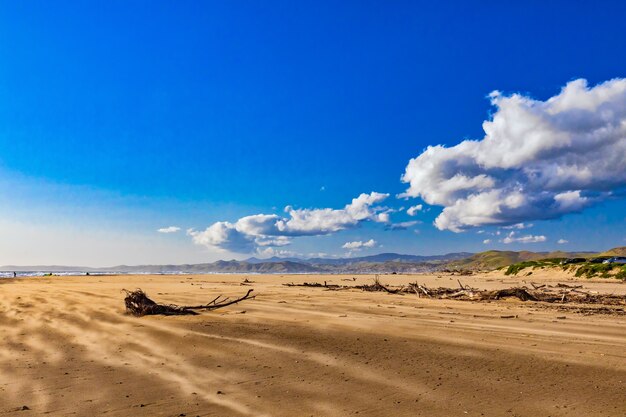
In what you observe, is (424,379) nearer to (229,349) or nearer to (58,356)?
(229,349)

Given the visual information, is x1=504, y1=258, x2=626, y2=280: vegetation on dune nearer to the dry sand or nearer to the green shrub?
the green shrub

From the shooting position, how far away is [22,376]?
241 inches

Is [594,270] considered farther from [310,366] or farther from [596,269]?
[310,366]

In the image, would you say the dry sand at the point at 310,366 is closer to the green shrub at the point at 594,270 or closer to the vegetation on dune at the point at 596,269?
the vegetation on dune at the point at 596,269

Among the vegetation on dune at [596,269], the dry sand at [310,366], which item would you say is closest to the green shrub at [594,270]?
the vegetation on dune at [596,269]

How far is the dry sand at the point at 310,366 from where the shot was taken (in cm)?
495

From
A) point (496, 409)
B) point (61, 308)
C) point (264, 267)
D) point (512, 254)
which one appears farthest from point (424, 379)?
point (264, 267)

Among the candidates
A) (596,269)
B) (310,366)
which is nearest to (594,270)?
(596,269)

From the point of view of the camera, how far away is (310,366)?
21.8 ft

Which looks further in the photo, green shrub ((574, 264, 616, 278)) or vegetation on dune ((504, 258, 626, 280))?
green shrub ((574, 264, 616, 278))

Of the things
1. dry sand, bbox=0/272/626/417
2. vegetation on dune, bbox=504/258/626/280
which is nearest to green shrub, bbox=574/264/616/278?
vegetation on dune, bbox=504/258/626/280

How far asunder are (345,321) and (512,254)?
118 metres

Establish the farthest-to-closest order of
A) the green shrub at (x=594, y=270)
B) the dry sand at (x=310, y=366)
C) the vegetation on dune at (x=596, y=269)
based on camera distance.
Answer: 1. the green shrub at (x=594, y=270)
2. the vegetation on dune at (x=596, y=269)
3. the dry sand at (x=310, y=366)

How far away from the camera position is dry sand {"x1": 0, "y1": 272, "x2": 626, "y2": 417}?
4.95 meters
